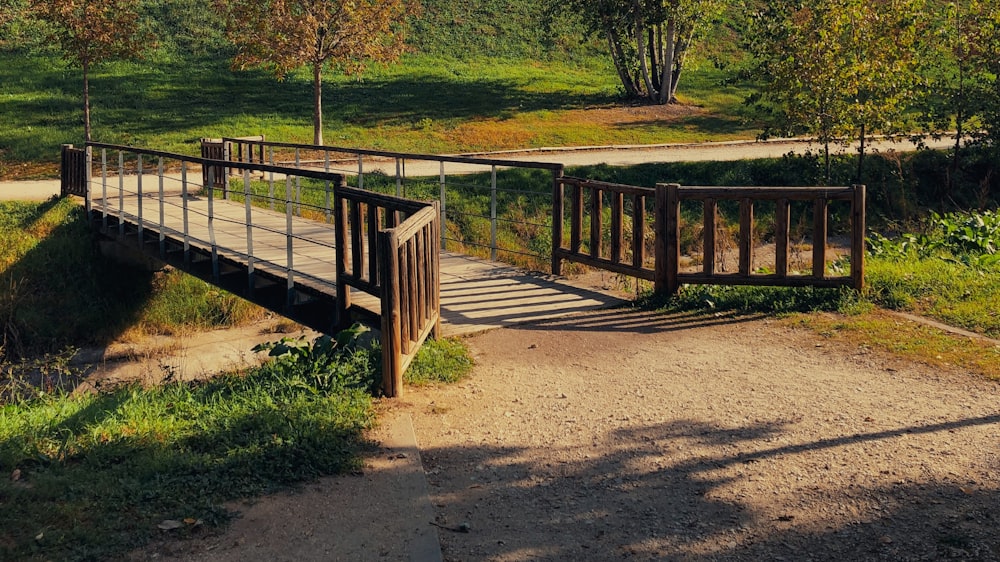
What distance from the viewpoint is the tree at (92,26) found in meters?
23.8

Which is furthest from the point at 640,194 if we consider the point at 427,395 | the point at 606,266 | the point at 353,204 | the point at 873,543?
the point at 873,543

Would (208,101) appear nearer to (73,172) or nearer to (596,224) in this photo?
(73,172)

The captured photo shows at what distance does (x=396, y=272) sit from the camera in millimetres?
7902

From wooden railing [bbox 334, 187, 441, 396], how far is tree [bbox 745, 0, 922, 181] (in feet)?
42.7

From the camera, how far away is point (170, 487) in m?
6.05

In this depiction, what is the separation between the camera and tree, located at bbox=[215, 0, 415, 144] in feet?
77.1

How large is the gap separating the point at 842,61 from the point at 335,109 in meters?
15.8

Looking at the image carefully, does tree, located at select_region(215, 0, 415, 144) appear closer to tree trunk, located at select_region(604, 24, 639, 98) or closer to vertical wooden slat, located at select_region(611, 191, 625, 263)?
tree trunk, located at select_region(604, 24, 639, 98)

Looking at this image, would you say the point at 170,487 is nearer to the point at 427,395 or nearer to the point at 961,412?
the point at 427,395

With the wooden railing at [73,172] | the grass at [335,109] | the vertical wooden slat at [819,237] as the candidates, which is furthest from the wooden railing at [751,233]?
the grass at [335,109]

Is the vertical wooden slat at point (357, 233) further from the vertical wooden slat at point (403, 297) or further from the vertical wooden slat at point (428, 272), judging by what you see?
the vertical wooden slat at point (403, 297)

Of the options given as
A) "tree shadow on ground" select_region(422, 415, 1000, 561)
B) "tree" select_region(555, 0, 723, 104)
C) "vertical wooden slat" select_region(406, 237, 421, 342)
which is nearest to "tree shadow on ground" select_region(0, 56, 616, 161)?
"tree" select_region(555, 0, 723, 104)

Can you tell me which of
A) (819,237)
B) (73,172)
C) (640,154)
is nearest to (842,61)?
(640,154)

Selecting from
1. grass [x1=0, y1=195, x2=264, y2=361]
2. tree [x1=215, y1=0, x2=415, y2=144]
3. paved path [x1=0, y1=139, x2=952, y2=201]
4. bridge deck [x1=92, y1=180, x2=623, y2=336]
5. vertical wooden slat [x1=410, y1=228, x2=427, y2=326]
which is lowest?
grass [x1=0, y1=195, x2=264, y2=361]
